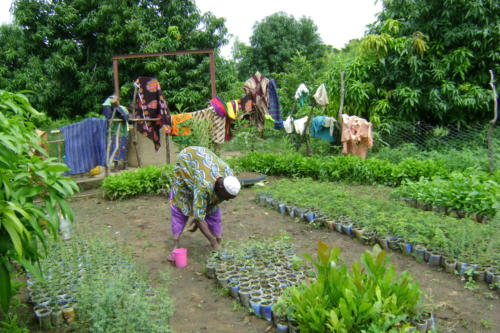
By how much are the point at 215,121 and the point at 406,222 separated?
4547 millimetres

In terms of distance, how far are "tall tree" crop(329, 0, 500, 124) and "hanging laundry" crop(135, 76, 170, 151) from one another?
15.2ft

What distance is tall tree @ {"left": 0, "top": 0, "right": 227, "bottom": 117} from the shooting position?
37.0 ft

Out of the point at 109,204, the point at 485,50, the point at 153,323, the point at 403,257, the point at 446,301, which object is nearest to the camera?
the point at 153,323

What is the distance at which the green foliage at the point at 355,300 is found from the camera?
7.73 feet

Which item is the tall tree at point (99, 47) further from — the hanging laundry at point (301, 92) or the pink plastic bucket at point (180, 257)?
the pink plastic bucket at point (180, 257)

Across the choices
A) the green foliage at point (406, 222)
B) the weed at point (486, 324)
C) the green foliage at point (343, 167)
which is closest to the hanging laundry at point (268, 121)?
the green foliage at point (343, 167)

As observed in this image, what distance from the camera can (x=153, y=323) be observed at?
248 centimetres

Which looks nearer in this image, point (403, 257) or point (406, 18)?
point (403, 257)

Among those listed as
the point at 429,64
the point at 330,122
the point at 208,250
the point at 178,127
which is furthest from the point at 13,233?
the point at 429,64

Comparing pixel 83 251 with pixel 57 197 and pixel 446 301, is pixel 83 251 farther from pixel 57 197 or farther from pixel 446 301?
pixel 446 301

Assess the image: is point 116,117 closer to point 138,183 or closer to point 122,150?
point 122,150

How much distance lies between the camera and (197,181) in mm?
3631

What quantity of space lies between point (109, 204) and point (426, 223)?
4.77 metres

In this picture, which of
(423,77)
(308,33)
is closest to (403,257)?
(423,77)
